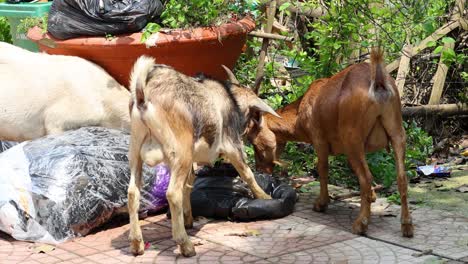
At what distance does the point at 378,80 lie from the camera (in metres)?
5.94

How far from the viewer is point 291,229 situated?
248 inches

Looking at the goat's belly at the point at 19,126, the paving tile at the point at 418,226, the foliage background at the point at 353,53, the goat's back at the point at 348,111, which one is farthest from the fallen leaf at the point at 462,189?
the goat's belly at the point at 19,126

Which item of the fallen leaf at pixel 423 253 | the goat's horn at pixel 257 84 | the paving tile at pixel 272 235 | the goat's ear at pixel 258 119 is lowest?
the paving tile at pixel 272 235

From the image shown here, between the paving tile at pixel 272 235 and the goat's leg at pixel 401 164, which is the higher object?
the goat's leg at pixel 401 164

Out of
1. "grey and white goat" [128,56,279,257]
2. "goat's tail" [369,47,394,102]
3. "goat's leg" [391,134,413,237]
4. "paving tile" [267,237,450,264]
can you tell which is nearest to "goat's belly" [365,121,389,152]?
"goat's leg" [391,134,413,237]

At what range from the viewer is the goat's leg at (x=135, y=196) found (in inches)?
224

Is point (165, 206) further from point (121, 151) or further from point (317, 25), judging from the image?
point (317, 25)

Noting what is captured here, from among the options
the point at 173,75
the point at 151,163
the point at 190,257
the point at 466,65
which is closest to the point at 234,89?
the point at 173,75

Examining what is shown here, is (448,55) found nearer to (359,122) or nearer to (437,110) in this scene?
(437,110)

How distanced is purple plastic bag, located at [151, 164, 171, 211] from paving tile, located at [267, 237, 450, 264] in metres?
1.48

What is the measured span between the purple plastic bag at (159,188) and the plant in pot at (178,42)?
126cm

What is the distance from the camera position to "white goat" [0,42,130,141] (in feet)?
24.2

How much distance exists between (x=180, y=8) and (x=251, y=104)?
61.5 inches

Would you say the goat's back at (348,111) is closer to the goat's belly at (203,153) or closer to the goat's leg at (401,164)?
the goat's leg at (401,164)
